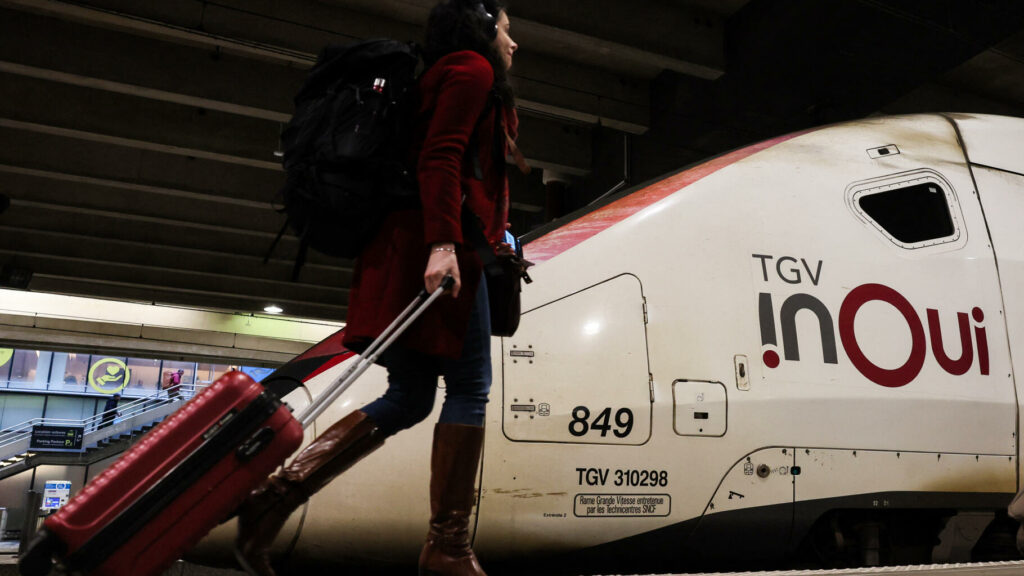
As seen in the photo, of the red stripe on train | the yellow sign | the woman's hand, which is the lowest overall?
the woman's hand

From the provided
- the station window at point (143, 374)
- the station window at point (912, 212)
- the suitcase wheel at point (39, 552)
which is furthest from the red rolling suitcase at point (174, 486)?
the station window at point (143, 374)

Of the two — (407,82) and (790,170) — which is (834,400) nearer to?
(790,170)

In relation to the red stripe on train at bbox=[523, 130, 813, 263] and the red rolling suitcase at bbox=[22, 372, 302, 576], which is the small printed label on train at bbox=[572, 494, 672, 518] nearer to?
the red stripe on train at bbox=[523, 130, 813, 263]

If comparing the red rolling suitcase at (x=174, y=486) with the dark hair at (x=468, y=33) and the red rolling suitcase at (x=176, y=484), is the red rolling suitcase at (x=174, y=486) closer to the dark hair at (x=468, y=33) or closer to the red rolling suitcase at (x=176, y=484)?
the red rolling suitcase at (x=176, y=484)

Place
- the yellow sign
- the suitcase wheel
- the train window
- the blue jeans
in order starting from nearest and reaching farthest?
1. the suitcase wheel
2. the blue jeans
3. the train window
4. the yellow sign

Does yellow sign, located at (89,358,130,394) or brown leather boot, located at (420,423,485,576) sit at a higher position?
yellow sign, located at (89,358,130,394)

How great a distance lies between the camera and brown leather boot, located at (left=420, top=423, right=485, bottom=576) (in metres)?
1.98

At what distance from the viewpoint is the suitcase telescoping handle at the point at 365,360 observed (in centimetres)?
190

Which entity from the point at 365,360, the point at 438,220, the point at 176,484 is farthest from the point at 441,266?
the point at 176,484

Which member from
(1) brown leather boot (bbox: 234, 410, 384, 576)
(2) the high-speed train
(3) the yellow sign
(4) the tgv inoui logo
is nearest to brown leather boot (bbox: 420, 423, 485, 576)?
(1) brown leather boot (bbox: 234, 410, 384, 576)

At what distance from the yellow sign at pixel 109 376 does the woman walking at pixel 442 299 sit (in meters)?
31.2

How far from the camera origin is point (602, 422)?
9.79 feet

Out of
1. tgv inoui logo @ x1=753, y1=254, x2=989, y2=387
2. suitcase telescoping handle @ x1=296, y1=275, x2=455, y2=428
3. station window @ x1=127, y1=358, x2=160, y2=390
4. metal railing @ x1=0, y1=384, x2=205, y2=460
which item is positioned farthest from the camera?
station window @ x1=127, y1=358, x2=160, y2=390

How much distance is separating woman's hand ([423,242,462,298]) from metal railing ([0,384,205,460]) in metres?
24.1
